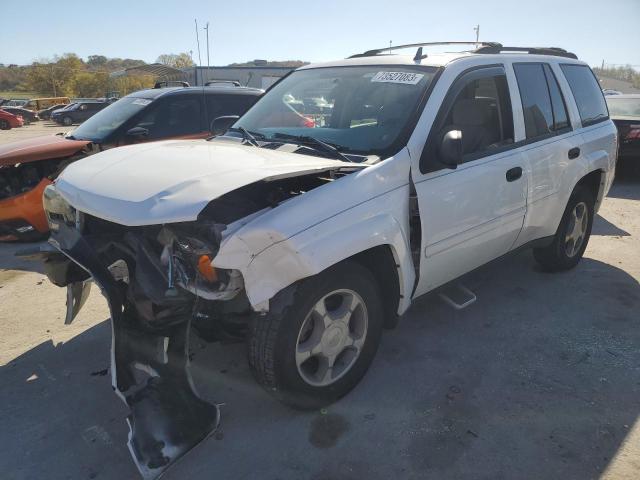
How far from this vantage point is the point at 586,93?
4559 mm

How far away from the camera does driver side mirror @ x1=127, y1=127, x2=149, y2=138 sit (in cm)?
602

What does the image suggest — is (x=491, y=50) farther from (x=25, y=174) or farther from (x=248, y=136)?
(x=25, y=174)

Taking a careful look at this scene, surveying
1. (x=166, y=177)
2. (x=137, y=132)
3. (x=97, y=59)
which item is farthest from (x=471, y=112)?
(x=97, y=59)

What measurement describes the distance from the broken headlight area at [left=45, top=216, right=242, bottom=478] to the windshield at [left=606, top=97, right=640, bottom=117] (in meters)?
9.53

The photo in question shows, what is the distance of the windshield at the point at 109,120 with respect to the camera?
Answer: 6.16 m

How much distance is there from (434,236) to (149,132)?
4475mm

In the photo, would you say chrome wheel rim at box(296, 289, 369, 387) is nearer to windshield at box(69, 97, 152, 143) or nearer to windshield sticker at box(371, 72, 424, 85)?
windshield sticker at box(371, 72, 424, 85)

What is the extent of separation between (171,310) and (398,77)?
2.07m

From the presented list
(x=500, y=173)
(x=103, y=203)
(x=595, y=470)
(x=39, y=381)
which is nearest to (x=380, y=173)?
(x=500, y=173)

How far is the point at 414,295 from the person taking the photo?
10.1ft

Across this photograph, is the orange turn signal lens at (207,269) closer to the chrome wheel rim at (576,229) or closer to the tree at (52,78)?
the chrome wheel rim at (576,229)

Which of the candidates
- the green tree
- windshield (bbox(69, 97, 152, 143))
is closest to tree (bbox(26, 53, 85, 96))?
the green tree

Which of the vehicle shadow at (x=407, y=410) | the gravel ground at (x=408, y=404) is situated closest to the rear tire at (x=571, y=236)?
the gravel ground at (x=408, y=404)

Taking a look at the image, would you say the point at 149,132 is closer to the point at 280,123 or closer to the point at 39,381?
the point at 280,123
